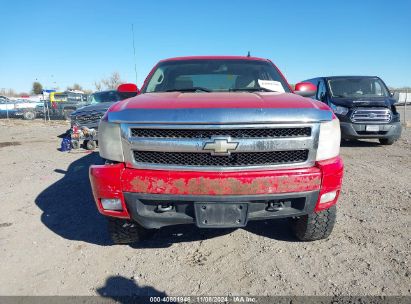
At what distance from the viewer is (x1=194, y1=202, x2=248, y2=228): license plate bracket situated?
7.81 feet

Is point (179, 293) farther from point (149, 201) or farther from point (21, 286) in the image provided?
point (21, 286)

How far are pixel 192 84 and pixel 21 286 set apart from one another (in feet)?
8.38

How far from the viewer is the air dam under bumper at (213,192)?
7.65 ft

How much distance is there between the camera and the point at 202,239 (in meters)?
3.17

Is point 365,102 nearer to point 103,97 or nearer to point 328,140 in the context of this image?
point 328,140

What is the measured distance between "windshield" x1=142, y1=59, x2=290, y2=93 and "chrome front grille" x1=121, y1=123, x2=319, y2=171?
3.96 feet

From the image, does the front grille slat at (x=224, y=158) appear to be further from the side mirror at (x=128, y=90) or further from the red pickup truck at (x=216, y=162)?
the side mirror at (x=128, y=90)

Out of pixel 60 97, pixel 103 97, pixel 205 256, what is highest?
pixel 103 97

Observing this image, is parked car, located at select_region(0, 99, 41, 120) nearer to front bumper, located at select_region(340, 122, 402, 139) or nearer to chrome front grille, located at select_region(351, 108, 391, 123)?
front bumper, located at select_region(340, 122, 402, 139)

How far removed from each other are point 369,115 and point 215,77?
604 centimetres

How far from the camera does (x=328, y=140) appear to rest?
2461 mm

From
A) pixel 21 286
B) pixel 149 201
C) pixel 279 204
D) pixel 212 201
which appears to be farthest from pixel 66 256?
pixel 279 204

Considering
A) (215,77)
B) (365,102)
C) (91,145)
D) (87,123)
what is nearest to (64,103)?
(87,123)

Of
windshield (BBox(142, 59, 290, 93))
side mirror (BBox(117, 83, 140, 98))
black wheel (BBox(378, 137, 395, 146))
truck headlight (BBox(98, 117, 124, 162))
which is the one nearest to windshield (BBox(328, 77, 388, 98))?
black wheel (BBox(378, 137, 395, 146))
